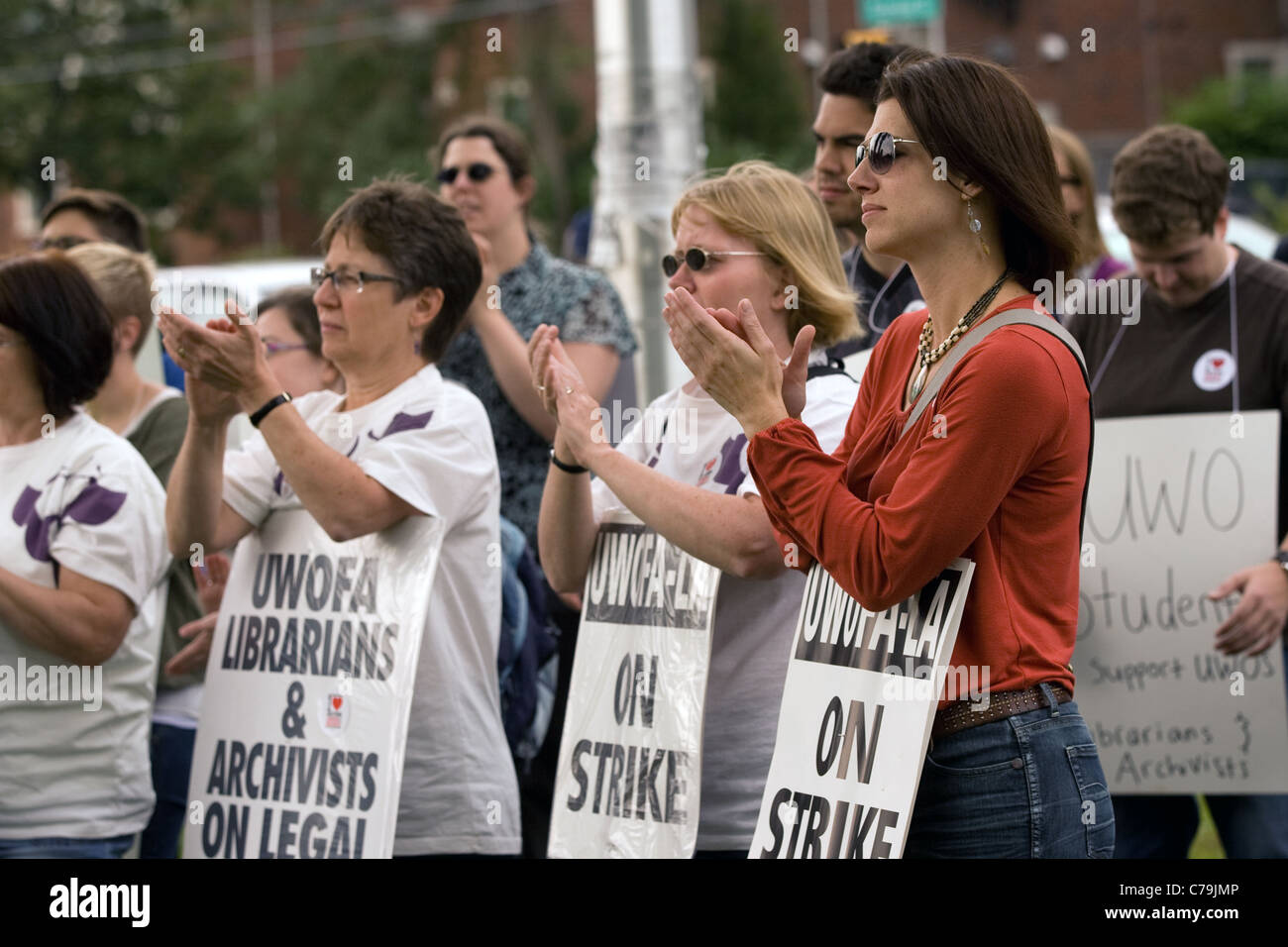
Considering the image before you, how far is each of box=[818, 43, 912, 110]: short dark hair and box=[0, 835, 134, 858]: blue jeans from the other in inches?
104

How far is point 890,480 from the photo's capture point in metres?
2.86

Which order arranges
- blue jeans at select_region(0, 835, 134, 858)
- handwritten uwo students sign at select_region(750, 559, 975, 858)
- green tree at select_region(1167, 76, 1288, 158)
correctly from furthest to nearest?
green tree at select_region(1167, 76, 1288, 158)
blue jeans at select_region(0, 835, 134, 858)
handwritten uwo students sign at select_region(750, 559, 975, 858)

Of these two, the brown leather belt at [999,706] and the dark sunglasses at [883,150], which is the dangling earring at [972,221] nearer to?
the dark sunglasses at [883,150]

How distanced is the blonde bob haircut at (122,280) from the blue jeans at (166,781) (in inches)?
44.1

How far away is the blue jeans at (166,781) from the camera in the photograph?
4.62m

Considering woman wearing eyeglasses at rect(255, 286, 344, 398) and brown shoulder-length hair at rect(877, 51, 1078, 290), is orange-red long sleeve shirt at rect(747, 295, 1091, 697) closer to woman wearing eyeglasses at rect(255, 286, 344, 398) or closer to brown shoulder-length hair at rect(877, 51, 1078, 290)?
brown shoulder-length hair at rect(877, 51, 1078, 290)

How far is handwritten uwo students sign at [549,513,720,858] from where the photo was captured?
3.47m

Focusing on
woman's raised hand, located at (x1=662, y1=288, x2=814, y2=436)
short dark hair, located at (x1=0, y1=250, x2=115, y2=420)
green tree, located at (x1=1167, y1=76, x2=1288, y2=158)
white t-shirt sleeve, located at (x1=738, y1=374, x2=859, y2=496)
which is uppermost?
green tree, located at (x1=1167, y1=76, x2=1288, y2=158)

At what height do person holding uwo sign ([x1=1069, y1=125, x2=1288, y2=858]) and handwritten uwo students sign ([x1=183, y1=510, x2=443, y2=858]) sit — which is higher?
person holding uwo sign ([x1=1069, y1=125, x2=1288, y2=858])

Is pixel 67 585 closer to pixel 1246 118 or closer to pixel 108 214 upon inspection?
pixel 108 214

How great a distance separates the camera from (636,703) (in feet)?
11.8


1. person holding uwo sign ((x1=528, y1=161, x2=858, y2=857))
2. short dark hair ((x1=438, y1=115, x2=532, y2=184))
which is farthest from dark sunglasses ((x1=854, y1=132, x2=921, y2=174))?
short dark hair ((x1=438, y1=115, x2=532, y2=184))

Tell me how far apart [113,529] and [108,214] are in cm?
237
